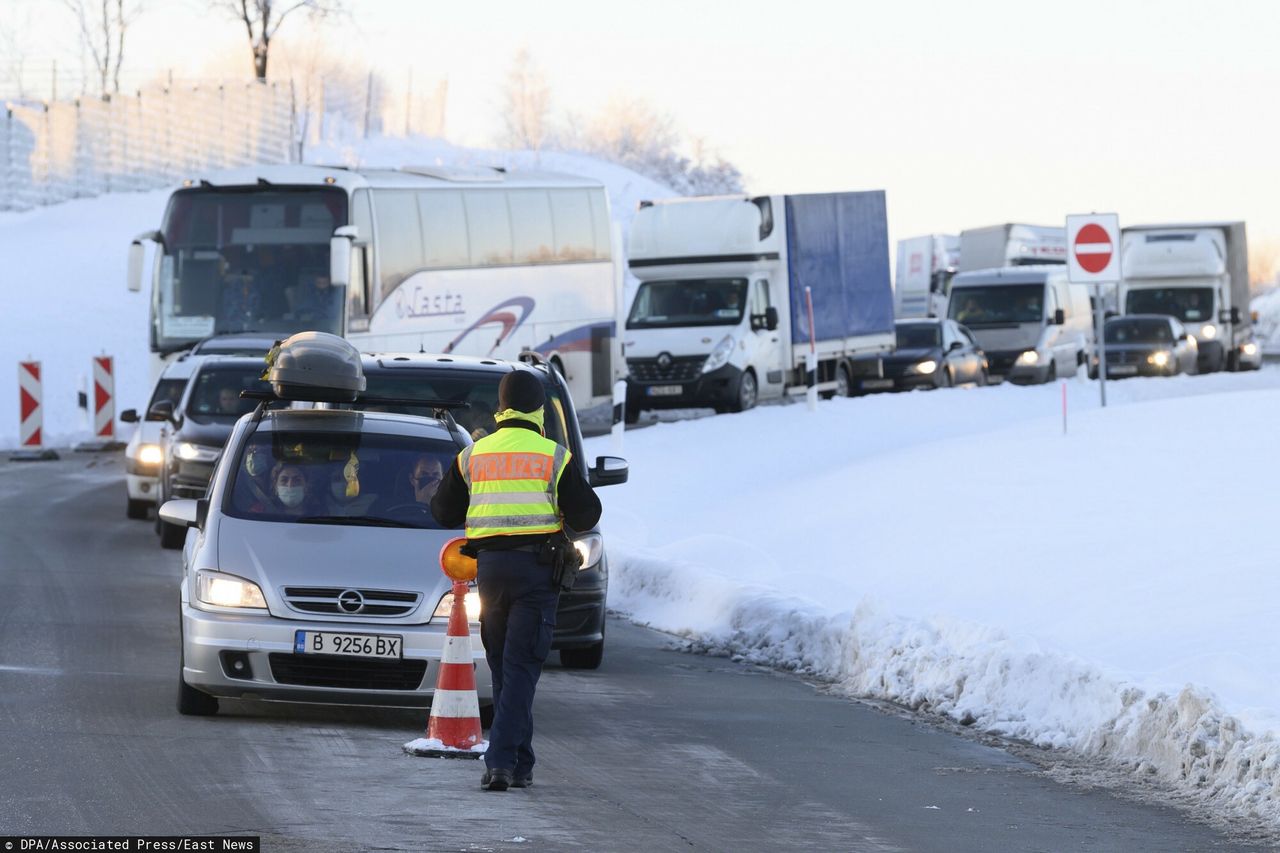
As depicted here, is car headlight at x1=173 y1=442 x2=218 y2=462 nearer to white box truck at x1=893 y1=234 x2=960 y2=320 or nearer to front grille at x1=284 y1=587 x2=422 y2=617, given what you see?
front grille at x1=284 y1=587 x2=422 y2=617

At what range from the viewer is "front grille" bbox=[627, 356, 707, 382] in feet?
107

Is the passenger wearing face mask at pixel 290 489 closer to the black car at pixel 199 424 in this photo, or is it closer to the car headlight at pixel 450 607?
the car headlight at pixel 450 607

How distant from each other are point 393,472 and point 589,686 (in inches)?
71.7

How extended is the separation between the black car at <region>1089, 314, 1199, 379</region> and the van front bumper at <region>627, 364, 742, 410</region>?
13.4m

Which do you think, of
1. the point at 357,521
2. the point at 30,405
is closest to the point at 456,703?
the point at 357,521

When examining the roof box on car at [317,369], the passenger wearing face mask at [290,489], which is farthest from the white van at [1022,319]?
the passenger wearing face mask at [290,489]

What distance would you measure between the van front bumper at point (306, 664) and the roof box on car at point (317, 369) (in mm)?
3265

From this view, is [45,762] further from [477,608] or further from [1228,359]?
[1228,359]

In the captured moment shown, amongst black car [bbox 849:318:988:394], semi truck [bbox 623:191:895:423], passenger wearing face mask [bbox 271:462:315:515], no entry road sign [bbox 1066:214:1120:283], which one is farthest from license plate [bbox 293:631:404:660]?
black car [bbox 849:318:988:394]

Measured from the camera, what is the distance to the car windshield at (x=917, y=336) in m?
39.8

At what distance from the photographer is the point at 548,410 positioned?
13086 mm

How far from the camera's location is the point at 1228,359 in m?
48.3

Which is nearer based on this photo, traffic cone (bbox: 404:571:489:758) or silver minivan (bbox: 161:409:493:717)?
traffic cone (bbox: 404:571:489:758)

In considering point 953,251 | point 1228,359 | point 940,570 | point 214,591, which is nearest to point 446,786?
point 214,591
